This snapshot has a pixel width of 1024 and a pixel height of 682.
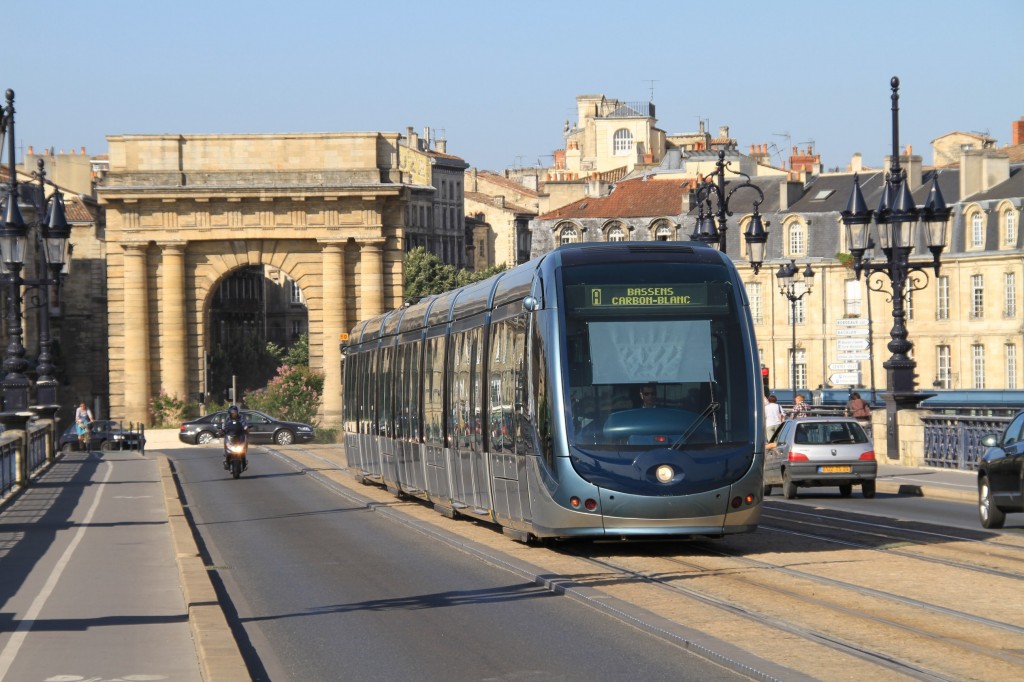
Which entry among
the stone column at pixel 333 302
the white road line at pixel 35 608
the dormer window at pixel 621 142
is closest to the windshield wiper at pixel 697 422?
the white road line at pixel 35 608

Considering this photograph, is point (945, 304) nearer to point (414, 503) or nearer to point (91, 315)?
point (91, 315)

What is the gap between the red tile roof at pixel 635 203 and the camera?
10081 centimetres

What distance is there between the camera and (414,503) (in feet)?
91.3

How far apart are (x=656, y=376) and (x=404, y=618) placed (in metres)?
4.91

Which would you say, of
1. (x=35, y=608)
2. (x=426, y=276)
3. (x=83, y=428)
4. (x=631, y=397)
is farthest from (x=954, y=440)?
(x=426, y=276)

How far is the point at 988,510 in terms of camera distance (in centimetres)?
2123

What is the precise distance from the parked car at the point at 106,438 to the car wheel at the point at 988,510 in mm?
39541

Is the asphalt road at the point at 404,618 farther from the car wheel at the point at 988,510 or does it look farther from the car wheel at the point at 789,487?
the car wheel at the point at 789,487

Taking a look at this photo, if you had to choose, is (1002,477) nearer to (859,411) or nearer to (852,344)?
(852,344)

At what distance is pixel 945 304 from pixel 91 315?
145ft

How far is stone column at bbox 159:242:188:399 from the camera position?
68.8 meters

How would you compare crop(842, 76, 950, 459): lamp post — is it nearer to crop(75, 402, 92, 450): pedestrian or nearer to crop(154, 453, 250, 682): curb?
crop(154, 453, 250, 682): curb

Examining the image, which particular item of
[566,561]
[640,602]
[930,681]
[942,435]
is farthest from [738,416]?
[942,435]

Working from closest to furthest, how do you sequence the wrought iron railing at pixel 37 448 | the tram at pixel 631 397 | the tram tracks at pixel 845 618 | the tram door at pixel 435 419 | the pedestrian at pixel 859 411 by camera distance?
the tram tracks at pixel 845 618 < the tram at pixel 631 397 < the tram door at pixel 435 419 < the wrought iron railing at pixel 37 448 < the pedestrian at pixel 859 411
